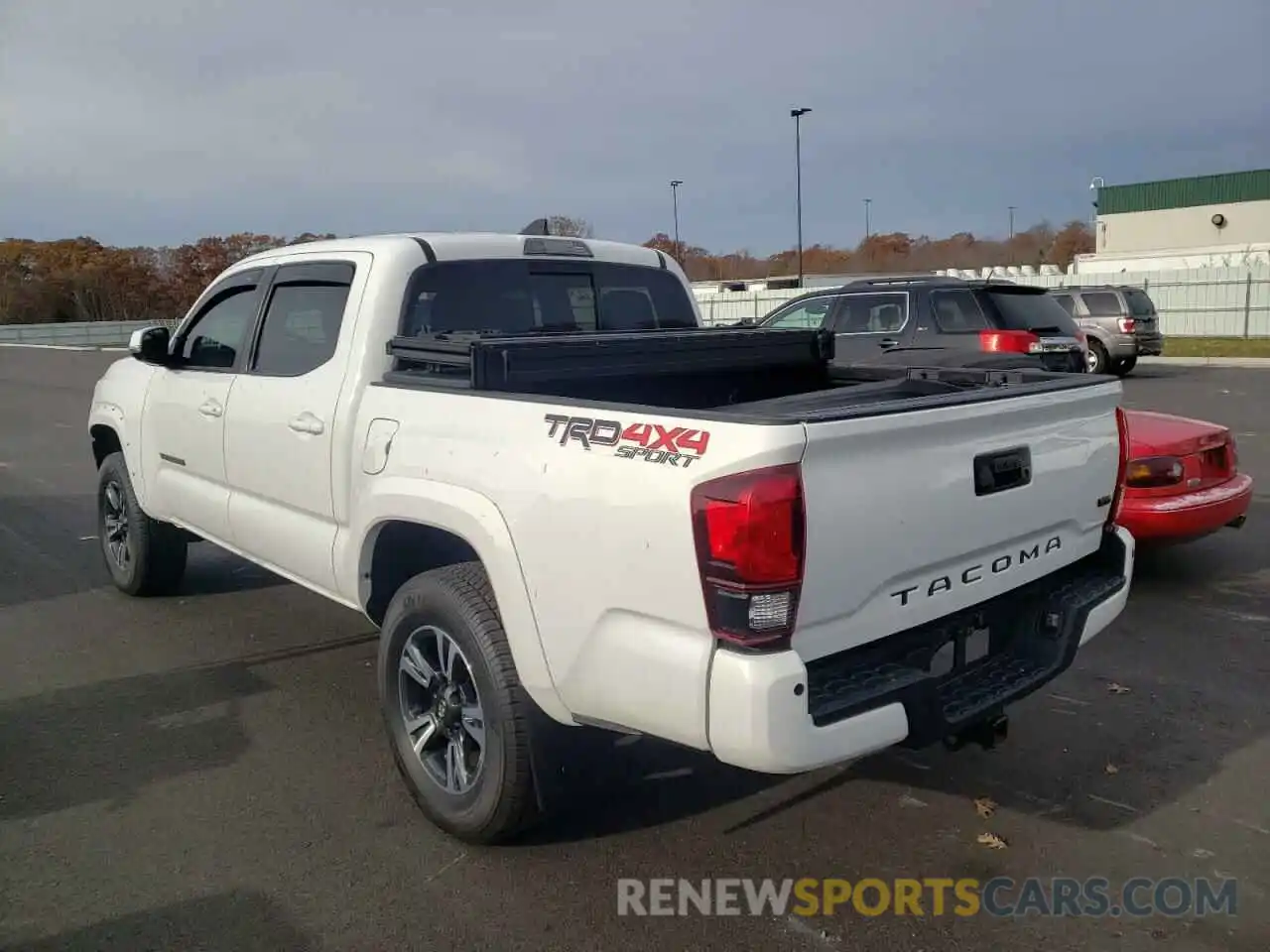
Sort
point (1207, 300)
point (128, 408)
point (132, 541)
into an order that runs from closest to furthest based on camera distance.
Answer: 1. point (128, 408)
2. point (132, 541)
3. point (1207, 300)

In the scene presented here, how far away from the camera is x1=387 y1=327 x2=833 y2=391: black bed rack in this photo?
3.55 meters

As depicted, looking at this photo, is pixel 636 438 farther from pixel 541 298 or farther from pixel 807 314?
pixel 807 314

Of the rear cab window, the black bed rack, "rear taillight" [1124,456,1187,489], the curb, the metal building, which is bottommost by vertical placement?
the curb

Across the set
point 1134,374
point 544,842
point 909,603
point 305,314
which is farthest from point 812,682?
point 1134,374

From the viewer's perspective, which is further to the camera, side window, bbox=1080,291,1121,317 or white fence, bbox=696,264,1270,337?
white fence, bbox=696,264,1270,337

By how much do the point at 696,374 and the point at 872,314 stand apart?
851 cm

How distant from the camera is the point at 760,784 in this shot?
153 inches

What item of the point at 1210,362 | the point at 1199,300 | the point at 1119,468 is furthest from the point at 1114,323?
the point at 1119,468

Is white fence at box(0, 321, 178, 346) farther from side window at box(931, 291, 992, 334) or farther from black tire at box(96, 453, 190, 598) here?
black tire at box(96, 453, 190, 598)

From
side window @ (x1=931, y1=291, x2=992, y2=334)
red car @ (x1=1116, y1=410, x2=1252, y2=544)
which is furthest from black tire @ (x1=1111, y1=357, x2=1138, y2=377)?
red car @ (x1=1116, y1=410, x2=1252, y2=544)

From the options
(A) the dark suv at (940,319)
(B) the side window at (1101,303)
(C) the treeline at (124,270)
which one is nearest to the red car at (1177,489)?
(A) the dark suv at (940,319)

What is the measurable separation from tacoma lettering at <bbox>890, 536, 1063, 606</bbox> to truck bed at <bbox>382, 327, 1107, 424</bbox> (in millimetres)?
489

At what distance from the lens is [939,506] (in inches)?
116

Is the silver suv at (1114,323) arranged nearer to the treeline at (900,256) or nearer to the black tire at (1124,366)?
the black tire at (1124,366)
